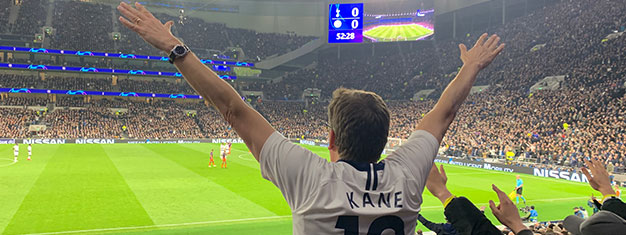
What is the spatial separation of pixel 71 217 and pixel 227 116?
48.1 feet

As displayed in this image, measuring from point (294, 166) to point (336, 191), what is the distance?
236 millimetres

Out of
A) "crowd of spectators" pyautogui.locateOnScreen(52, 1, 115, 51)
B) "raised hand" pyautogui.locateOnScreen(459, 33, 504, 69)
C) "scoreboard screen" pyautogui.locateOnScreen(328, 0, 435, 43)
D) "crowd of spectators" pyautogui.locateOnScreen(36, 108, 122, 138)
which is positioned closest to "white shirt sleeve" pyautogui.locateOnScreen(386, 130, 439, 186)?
"raised hand" pyautogui.locateOnScreen(459, 33, 504, 69)

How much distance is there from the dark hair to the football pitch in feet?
37.8

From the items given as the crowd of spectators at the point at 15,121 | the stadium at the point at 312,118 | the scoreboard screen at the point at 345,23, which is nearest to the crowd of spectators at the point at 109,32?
the stadium at the point at 312,118

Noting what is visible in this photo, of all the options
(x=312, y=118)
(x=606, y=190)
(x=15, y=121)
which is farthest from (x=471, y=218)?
(x=312, y=118)

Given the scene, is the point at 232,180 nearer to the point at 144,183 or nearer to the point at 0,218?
the point at 144,183

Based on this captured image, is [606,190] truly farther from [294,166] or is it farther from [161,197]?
[161,197]

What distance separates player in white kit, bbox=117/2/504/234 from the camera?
212cm

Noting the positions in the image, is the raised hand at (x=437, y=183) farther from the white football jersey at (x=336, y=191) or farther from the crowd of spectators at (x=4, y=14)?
the crowd of spectators at (x=4, y=14)

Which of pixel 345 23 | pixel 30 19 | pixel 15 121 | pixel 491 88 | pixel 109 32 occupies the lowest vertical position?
pixel 15 121

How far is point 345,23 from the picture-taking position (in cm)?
5878

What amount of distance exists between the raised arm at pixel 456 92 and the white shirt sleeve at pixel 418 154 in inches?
3.0

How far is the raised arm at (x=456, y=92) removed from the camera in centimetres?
261

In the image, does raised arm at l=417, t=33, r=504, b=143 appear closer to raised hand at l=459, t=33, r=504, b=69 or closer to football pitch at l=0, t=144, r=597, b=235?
raised hand at l=459, t=33, r=504, b=69
